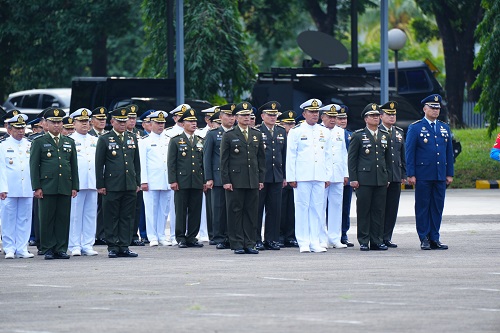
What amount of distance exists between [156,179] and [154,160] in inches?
11.8

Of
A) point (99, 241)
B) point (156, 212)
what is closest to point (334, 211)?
point (156, 212)

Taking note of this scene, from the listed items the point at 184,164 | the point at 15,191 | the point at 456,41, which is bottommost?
the point at 15,191

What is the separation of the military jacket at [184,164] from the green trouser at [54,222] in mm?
2021

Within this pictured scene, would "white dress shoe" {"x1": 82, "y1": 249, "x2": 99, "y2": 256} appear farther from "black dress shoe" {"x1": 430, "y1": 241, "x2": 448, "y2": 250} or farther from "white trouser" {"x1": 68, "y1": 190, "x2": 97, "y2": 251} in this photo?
"black dress shoe" {"x1": 430, "y1": 241, "x2": 448, "y2": 250}

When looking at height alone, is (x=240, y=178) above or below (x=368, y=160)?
below

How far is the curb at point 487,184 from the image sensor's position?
1196 inches

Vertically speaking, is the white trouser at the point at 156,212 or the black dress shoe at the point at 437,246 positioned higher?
the white trouser at the point at 156,212

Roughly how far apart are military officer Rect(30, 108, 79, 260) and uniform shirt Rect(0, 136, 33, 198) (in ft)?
2.03

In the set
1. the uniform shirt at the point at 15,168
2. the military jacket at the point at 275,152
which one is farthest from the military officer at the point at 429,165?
the uniform shirt at the point at 15,168

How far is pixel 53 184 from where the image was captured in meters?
17.5

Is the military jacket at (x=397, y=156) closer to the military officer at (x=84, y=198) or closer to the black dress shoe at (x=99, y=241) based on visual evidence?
the military officer at (x=84, y=198)

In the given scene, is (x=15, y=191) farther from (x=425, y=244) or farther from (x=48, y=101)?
(x=48, y=101)

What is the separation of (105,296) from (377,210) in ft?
19.8

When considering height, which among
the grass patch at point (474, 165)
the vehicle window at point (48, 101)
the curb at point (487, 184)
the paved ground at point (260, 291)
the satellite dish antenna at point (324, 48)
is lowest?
the paved ground at point (260, 291)
